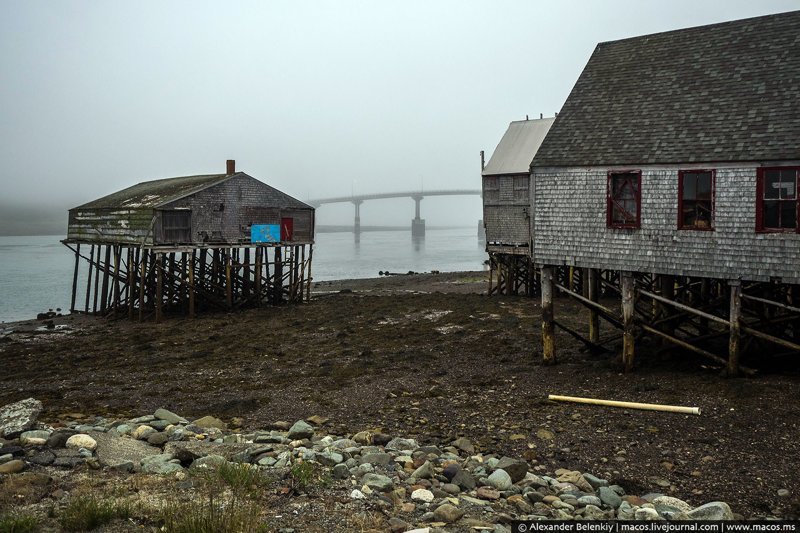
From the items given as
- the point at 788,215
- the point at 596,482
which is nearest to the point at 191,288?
the point at 596,482

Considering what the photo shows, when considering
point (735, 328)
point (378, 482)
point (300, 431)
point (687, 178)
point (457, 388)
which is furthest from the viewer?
point (457, 388)

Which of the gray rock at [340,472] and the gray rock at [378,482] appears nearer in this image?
the gray rock at [378,482]

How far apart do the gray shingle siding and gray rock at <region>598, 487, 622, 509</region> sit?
7112 millimetres

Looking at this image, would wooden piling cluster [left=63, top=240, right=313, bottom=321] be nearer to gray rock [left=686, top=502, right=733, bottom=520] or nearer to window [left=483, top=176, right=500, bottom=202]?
window [left=483, top=176, right=500, bottom=202]

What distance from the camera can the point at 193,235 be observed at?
32531mm

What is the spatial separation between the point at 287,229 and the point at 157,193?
700 centimetres

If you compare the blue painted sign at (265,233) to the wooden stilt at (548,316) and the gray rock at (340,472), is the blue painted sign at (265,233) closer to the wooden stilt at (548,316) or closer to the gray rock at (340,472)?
the wooden stilt at (548,316)

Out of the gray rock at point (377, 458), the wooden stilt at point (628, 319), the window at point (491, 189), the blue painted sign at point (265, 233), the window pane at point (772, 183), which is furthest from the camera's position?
the window at point (491, 189)

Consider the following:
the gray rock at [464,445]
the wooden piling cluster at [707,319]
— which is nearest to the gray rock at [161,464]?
the gray rock at [464,445]

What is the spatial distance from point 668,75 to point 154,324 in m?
23.4

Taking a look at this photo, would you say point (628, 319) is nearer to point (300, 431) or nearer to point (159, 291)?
point (300, 431)

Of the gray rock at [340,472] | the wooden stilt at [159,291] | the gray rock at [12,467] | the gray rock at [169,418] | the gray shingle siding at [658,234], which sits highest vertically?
the gray shingle siding at [658,234]

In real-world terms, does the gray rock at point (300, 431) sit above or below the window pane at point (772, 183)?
below

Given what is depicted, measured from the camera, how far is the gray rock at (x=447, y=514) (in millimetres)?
8531
